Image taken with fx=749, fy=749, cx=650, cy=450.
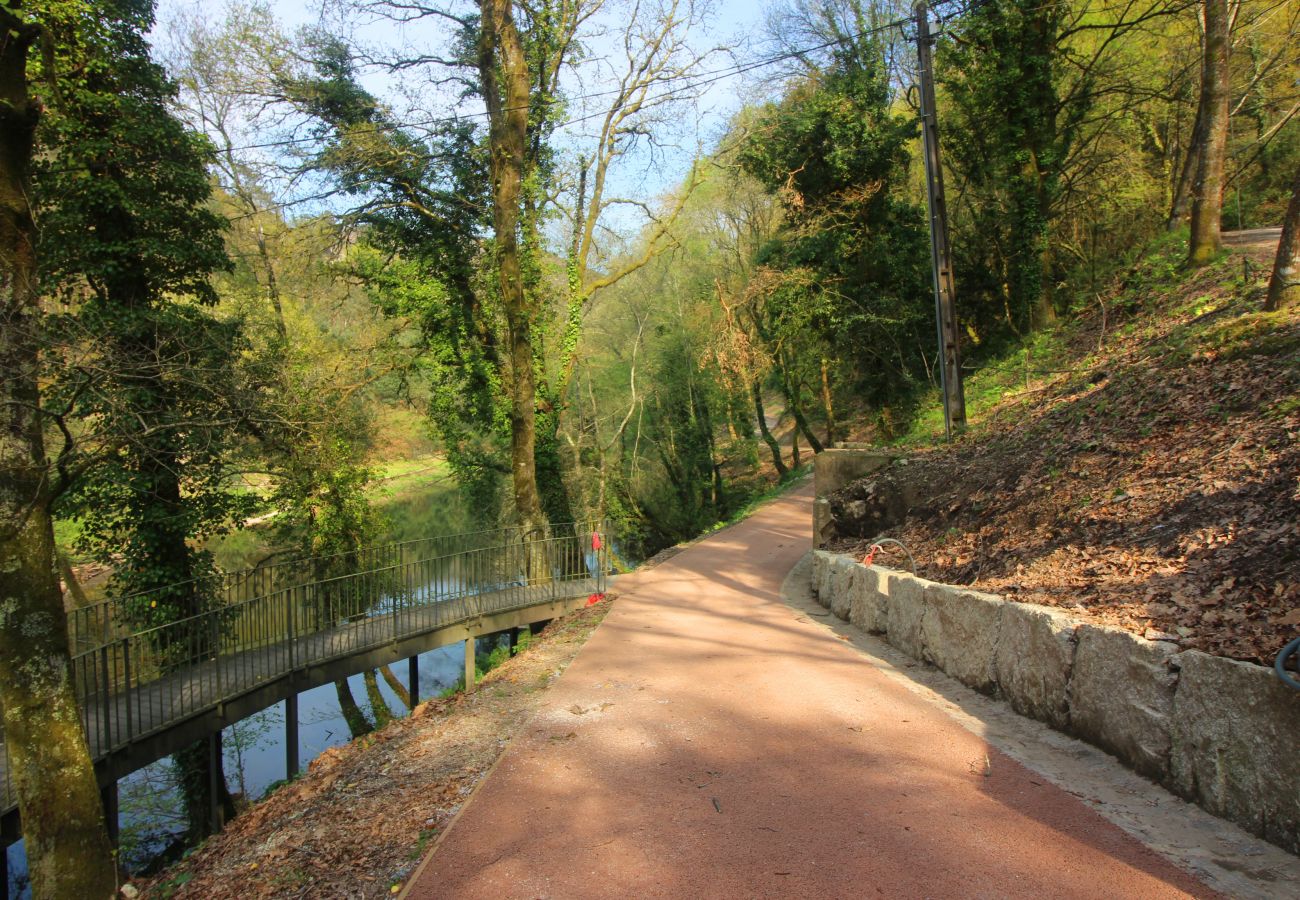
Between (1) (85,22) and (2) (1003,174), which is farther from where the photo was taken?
(2) (1003,174)

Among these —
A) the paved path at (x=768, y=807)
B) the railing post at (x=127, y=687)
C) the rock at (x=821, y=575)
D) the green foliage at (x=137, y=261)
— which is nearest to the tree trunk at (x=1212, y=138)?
the rock at (x=821, y=575)

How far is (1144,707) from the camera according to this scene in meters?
4.23

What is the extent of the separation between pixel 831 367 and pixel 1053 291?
760 cm

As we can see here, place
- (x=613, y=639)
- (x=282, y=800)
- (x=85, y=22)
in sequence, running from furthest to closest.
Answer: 1. (x=85, y=22)
2. (x=613, y=639)
3. (x=282, y=800)

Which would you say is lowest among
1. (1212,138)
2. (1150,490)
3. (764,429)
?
(1150,490)

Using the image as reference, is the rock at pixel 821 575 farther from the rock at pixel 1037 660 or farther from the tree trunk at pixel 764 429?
the tree trunk at pixel 764 429

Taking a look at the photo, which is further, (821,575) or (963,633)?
(821,575)

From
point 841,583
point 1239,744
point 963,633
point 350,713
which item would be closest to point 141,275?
point 350,713

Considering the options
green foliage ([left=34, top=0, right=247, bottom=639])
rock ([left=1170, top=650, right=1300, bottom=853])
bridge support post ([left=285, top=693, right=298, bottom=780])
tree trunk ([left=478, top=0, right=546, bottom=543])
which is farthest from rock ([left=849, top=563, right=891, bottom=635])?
green foliage ([left=34, top=0, right=247, bottom=639])

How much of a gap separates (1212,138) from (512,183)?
11879 millimetres

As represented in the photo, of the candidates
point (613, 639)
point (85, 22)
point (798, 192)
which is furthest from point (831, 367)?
point (85, 22)

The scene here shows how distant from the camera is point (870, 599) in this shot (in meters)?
8.99

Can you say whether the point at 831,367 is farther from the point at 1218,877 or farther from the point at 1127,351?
the point at 1218,877

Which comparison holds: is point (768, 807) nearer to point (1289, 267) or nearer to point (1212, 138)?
point (1289, 267)
